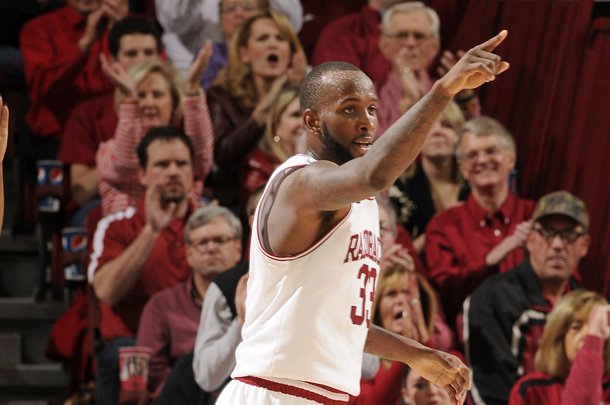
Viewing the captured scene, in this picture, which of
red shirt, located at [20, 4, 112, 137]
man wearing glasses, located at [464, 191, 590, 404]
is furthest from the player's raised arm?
red shirt, located at [20, 4, 112, 137]

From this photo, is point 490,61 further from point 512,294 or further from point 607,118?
point 607,118

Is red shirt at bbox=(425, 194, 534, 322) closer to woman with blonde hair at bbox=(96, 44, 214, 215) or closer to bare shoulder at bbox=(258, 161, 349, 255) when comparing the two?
Answer: woman with blonde hair at bbox=(96, 44, 214, 215)

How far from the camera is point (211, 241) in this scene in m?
5.46

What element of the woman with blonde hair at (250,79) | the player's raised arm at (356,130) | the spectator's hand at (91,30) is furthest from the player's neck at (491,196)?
the player's raised arm at (356,130)

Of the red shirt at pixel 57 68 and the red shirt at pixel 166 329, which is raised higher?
the red shirt at pixel 57 68

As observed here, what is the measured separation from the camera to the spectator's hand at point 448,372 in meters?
3.23

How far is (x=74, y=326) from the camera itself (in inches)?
233

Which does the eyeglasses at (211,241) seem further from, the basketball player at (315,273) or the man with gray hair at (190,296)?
the basketball player at (315,273)

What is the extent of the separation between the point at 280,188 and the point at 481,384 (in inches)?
105

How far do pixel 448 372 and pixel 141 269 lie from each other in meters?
2.76

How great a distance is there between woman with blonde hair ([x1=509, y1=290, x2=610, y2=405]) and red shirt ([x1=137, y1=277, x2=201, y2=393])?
1.50 m

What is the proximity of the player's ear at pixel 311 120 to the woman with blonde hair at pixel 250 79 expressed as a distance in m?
3.02

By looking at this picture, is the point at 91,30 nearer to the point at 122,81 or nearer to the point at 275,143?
the point at 122,81

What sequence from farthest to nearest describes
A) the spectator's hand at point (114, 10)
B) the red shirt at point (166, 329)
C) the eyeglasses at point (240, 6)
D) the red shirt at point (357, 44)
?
the spectator's hand at point (114, 10)
the eyeglasses at point (240, 6)
the red shirt at point (357, 44)
the red shirt at point (166, 329)
